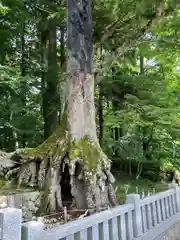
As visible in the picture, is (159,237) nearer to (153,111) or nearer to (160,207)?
(160,207)

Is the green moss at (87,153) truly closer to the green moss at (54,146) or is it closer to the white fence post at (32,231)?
the green moss at (54,146)

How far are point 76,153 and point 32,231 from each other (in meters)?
2.97

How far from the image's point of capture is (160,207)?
457cm

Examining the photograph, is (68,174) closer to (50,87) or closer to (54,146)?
(54,146)

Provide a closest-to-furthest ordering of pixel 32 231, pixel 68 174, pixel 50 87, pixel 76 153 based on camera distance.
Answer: pixel 32 231 → pixel 76 153 → pixel 68 174 → pixel 50 87

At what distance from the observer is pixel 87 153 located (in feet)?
16.2

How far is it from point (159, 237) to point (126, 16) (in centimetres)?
565

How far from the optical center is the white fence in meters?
1.81

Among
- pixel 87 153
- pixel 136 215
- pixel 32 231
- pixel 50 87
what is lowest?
pixel 136 215

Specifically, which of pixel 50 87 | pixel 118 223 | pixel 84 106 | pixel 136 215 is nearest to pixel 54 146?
pixel 84 106

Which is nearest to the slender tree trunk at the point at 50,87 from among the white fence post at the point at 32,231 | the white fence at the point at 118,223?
the white fence at the point at 118,223

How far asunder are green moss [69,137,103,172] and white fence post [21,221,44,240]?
9.10ft

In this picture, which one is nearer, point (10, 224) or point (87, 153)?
point (10, 224)

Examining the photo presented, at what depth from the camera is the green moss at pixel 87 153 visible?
4.80 m
